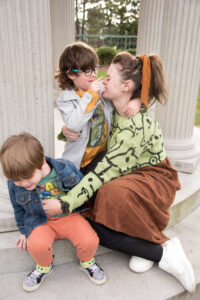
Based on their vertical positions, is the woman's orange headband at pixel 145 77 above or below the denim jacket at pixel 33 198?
above

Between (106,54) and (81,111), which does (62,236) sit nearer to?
(81,111)

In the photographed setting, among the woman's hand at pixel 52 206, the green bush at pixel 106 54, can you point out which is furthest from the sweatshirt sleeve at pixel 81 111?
the green bush at pixel 106 54

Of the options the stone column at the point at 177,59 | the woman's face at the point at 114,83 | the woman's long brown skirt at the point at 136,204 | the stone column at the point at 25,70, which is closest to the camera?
the stone column at the point at 25,70

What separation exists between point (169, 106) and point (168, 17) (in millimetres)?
987

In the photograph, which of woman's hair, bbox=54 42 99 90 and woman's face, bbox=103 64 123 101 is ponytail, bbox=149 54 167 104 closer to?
woman's face, bbox=103 64 123 101

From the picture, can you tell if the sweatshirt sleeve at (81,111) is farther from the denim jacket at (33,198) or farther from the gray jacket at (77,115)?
the denim jacket at (33,198)

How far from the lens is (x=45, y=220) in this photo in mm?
2057

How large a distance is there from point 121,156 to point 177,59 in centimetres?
174

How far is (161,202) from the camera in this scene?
2.21m

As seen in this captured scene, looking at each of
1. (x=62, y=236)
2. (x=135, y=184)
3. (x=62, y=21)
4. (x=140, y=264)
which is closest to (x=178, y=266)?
(x=140, y=264)

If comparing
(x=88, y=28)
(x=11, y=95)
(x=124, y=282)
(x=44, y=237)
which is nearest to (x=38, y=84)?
(x=11, y=95)

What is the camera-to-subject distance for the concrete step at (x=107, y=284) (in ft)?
6.72

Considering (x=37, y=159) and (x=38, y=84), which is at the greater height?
(x=38, y=84)

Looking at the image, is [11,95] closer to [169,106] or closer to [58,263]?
[58,263]
